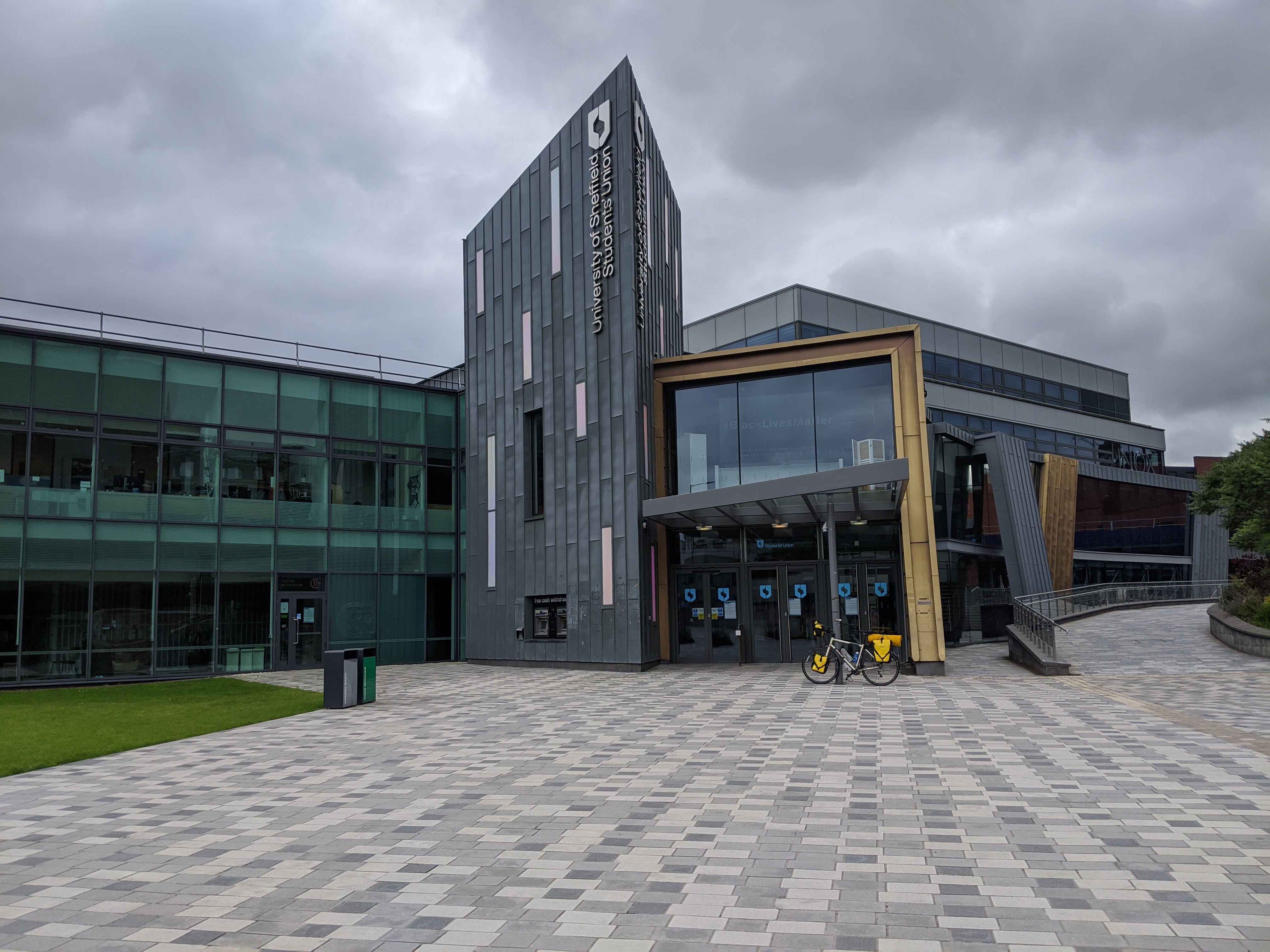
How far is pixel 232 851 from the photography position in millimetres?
6777

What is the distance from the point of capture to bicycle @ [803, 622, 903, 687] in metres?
17.7

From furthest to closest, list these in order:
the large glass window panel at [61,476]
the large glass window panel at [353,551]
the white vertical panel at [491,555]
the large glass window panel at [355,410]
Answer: the large glass window panel at [355,410]
the large glass window panel at [353,551]
the white vertical panel at [491,555]
the large glass window panel at [61,476]

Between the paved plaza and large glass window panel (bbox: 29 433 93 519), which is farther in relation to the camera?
large glass window panel (bbox: 29 433 93 519)

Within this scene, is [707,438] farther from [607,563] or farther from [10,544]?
[10,544]

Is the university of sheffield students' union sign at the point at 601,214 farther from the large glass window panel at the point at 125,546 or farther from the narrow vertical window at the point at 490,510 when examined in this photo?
the large glass window panel at the point at 125,546

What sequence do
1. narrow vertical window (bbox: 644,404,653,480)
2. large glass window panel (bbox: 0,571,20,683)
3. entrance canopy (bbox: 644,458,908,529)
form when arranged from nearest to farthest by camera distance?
entrance canopy (bbox: 644,458,908,529) < large glass window panel (bbox: 0,571,20,683) < narrow vertical window (bbox: 644,404,653,480)

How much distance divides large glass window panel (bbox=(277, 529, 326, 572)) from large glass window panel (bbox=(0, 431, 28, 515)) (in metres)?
6.05

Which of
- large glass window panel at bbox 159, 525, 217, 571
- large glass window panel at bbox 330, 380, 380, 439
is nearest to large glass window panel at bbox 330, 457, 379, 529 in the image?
large glass window panel at bbox 330, 380, 380, 439

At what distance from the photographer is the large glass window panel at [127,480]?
2302cm

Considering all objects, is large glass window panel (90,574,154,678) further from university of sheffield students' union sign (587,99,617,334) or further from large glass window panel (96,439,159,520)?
university of sheffield students' union sign (587,99,617,334)

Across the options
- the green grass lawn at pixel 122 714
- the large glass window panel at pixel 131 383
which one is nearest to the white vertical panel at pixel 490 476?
the green grass lawn at pixel 122 714

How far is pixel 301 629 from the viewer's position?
25594mm

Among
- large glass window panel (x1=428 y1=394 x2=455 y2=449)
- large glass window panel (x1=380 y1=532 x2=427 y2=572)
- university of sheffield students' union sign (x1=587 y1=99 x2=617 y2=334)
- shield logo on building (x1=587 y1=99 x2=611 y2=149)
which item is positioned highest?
shield logo on building (x1=587 y1=99 x2=611 y2=149)

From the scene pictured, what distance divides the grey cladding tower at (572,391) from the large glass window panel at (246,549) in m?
5.45
